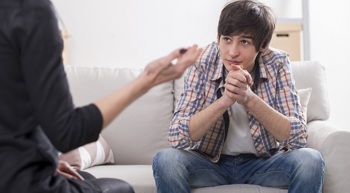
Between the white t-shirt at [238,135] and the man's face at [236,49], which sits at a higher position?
the man's face at [236,49]

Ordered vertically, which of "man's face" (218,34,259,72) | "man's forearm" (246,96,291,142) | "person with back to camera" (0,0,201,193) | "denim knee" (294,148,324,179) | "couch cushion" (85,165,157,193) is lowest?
"couch cushion" (85,165,157,193)

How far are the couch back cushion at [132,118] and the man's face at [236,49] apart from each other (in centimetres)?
63

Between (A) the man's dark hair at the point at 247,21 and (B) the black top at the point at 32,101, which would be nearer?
(B) the black top at the point at 32,101

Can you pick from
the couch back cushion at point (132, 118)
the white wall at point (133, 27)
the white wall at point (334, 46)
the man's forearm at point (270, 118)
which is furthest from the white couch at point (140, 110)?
the white wall at point (334, 46)

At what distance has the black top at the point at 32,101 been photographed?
934mm

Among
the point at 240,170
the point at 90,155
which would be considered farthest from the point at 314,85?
the point at 90,155

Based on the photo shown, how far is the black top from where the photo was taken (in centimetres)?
93

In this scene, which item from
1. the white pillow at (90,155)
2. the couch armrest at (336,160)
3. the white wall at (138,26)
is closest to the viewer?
the couch armrest at (336,160)

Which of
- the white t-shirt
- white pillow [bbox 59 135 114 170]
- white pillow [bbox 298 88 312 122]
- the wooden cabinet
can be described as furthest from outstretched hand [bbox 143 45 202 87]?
the wooden cabinet

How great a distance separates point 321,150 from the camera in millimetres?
1996

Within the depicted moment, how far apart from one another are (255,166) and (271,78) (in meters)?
0.34

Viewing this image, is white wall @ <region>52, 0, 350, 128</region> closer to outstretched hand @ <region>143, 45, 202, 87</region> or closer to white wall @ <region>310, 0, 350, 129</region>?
white wall @ <region>310, 0, 350, 129</region>

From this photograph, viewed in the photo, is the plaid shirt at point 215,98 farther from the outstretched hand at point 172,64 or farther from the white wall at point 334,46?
the white wall at point 334,46

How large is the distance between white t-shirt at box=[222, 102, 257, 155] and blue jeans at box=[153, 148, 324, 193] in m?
0.03
